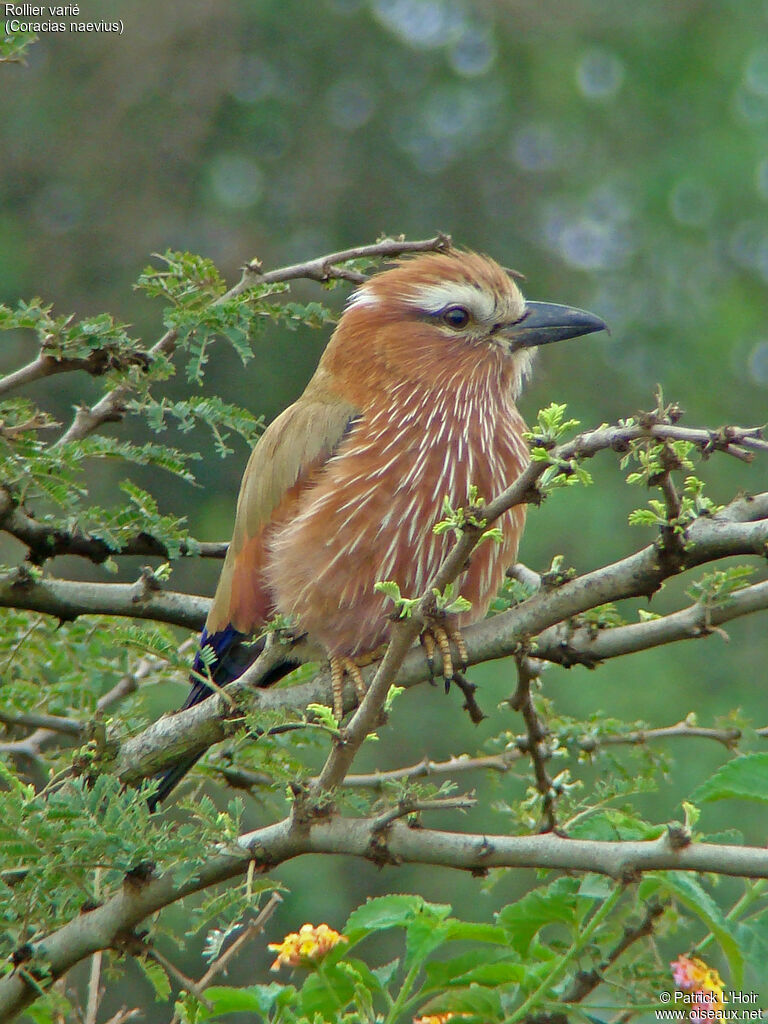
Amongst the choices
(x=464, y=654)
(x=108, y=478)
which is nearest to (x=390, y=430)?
(x=464, y=654)

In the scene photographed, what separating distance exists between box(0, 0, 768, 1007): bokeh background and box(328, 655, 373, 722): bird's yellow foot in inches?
209

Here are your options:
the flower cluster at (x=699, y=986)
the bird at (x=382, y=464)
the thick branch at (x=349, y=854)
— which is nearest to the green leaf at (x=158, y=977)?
the thick branch at (x=349, y=854)

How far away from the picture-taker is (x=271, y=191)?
1007 cm

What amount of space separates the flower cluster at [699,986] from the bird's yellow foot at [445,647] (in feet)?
2.15

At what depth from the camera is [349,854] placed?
1904 mm

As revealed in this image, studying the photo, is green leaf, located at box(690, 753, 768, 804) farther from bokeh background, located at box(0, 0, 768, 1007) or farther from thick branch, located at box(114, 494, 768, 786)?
bokeh background, located at box(0, 0, 768, 1007)

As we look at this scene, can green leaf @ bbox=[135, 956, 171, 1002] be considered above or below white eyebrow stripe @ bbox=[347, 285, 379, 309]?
below

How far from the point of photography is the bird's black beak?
10.8 feet

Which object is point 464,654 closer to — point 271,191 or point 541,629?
point 541,629

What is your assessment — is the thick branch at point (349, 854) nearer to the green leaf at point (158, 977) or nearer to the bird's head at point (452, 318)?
the green leaf at point (158, 977)

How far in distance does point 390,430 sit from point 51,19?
7.11m

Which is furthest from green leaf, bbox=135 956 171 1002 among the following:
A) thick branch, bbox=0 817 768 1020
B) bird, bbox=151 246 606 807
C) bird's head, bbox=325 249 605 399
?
bird's head, bbox=325 249 605 399

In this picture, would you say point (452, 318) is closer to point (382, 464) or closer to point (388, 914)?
point (382, 464)

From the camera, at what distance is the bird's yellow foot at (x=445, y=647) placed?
235 cm
